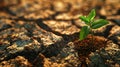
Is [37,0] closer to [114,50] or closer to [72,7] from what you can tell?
[72,7]

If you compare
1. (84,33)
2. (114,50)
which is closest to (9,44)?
(84,33)

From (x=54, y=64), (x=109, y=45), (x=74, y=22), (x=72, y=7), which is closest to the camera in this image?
(x=54, y=64)

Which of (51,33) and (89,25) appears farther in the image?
(51,33)

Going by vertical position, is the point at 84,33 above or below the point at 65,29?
above

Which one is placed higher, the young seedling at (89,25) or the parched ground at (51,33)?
the young seedling at (89,25)

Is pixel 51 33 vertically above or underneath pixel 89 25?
underneath

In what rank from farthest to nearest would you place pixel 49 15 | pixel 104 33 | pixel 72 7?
1. pixel 72 7
2. pixel 49 15
3. pixel 104 33

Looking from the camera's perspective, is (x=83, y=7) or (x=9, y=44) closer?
(x=9, y=44)

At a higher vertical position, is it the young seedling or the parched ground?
the young seedling
